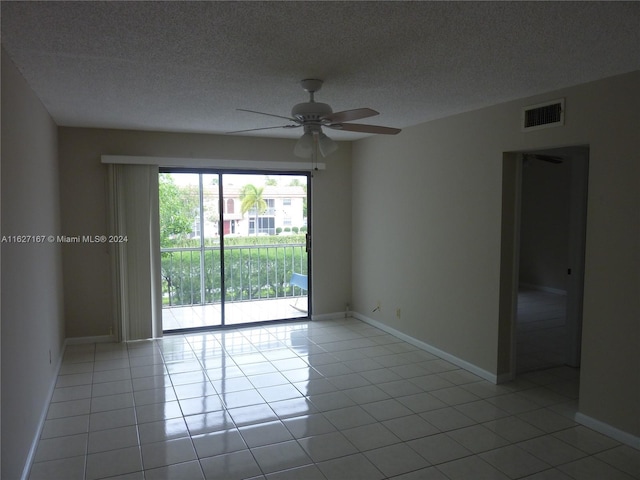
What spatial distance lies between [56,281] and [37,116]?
1.58m

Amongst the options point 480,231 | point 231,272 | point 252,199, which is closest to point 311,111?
point 480,231

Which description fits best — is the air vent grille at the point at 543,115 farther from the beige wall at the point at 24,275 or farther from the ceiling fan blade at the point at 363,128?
the beige wall at the point at 24,275

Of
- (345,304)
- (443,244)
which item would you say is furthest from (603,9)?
(345,304)

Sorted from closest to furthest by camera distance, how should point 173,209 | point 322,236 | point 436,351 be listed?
point 436,351 < point 173,209 < point 322,236

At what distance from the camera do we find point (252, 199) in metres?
6.33

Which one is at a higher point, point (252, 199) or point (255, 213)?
point (252, 199)

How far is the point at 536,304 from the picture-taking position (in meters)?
6.95

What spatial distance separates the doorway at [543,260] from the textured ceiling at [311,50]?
105 centimetres

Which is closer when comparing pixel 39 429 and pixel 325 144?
pixel 39 429

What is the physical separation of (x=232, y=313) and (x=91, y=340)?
1.89 metres

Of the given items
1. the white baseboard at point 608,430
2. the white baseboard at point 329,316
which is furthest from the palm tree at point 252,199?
the white baseboard at point 608,430

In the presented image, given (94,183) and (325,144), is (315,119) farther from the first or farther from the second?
(94,183)

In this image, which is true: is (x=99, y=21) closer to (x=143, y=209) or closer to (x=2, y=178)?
(x=2, y=178)

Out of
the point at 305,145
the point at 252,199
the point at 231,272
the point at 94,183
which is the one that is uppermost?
the point at 305,145
